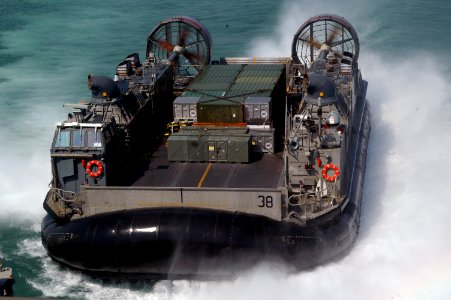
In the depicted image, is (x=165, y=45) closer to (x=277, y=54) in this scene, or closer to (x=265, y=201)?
(x=277, y=54)

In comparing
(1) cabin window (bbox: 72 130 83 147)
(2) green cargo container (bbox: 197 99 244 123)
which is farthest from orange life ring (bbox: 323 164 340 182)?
(1) cabin window (bbox: 72 130 83 147)

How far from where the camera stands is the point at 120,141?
1931 cm

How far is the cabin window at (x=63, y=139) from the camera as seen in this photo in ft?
→ 59.2

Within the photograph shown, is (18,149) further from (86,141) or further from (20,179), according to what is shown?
(86,141)

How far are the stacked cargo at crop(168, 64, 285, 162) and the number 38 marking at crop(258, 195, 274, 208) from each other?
2391mm

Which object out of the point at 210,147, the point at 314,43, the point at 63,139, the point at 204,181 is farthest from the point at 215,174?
the point at 314,43

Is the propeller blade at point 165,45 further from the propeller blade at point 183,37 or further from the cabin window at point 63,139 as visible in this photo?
the cabin window at point 63,139

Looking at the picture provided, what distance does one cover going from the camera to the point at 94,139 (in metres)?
18.0

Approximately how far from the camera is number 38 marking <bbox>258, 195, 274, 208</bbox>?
16891 millimetres

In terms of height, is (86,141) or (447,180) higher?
(86,141)

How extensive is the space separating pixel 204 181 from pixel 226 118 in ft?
8.28

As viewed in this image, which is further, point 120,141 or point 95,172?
point 120,141

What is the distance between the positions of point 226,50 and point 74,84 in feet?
25.8

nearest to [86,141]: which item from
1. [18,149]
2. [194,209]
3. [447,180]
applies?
[194,209]
